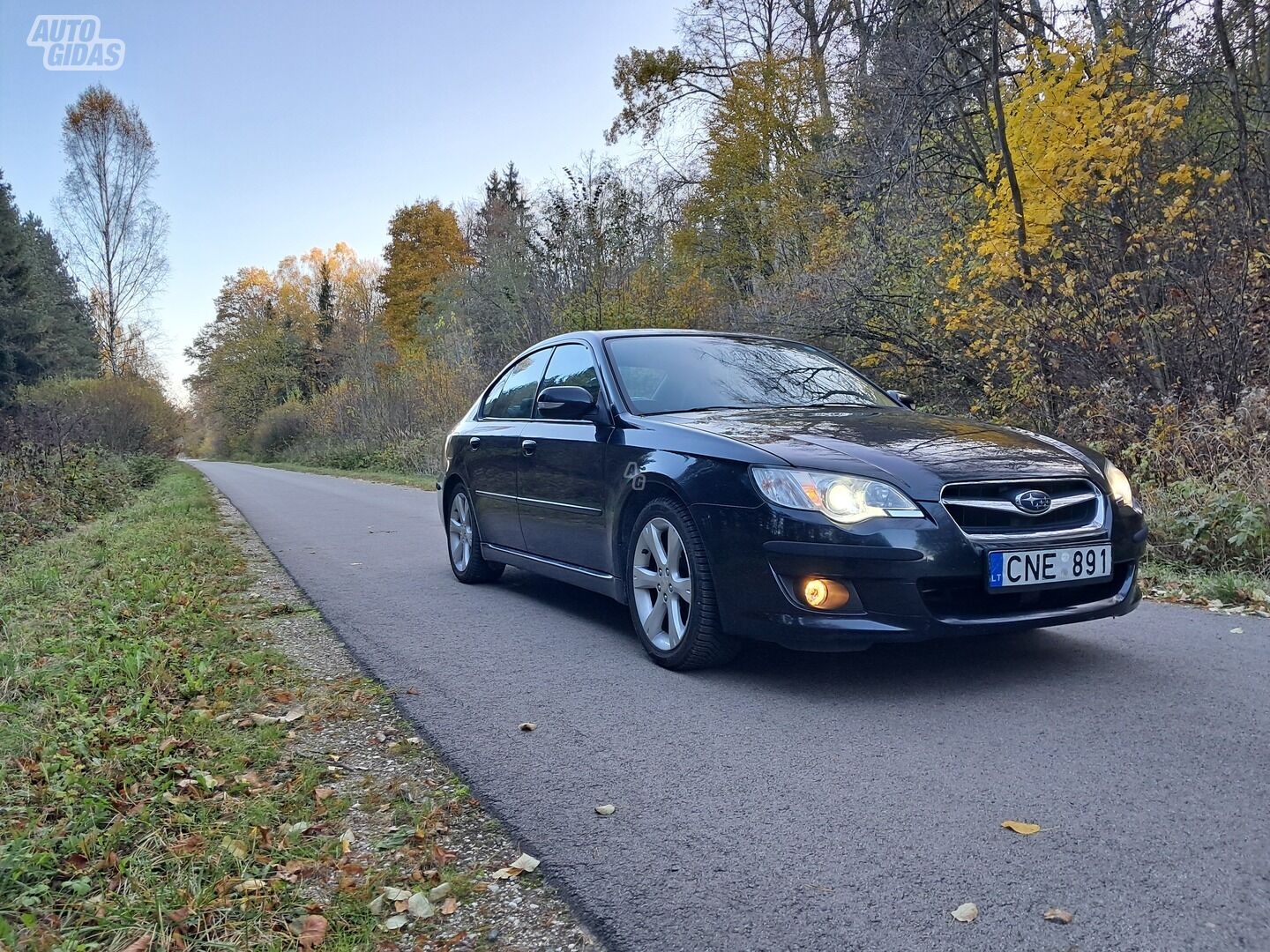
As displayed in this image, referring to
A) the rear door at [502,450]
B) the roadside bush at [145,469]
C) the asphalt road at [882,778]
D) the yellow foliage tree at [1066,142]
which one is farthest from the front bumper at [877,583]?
the roadside bush at [145,469]

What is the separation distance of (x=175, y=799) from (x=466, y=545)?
3926 millimetres

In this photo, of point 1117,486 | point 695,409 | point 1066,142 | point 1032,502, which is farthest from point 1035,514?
point 1066,142

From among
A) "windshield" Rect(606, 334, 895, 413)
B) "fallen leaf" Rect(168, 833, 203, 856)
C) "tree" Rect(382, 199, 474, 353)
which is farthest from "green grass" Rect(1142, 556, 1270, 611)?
"tree" Rect(382, 199, 474, 353)

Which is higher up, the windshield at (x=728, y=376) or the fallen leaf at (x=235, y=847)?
the windshield at (x=728, y=376)

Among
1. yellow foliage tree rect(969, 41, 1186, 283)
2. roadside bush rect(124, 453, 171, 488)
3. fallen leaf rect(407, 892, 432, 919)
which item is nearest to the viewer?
fallen leaf rect(407, 892, 432, 919)

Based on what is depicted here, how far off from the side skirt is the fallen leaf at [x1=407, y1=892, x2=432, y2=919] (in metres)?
2.36

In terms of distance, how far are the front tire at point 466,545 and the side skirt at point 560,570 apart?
6.2 inches

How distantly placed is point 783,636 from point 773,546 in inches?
13.9

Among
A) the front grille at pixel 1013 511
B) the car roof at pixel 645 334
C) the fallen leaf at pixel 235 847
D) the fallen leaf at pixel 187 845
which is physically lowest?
the fallen leaf at pixel 235 847

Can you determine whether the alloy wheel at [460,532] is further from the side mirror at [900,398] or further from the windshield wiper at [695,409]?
the side mirror at [900,398]

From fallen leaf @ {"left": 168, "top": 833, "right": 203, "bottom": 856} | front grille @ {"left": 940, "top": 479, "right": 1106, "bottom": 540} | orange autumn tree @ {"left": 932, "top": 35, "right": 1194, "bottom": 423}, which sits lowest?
fallen leaf @ {"left": 168, "top": 833, "right": 203, "bottom": 856}

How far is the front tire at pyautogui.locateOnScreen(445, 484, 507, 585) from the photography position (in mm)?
6621

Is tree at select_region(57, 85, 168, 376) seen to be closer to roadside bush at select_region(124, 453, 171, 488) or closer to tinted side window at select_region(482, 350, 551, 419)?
roadside bush at select_region(124, 453, 171, 488)

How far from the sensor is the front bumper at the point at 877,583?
3529mm
